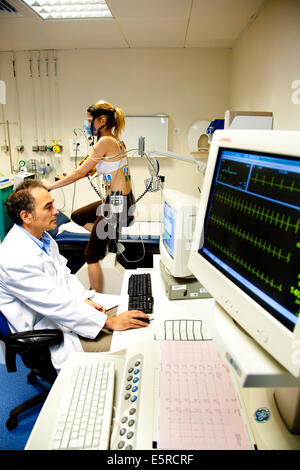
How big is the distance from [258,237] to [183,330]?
0.52 m

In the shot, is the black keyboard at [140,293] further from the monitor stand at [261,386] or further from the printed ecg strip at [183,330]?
the monitor stand at [261,386]

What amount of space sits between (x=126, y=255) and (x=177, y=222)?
1634mm

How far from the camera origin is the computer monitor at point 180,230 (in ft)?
3.67

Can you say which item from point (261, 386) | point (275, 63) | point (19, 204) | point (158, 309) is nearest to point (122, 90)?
point (275, 63)

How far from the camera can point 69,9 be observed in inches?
101

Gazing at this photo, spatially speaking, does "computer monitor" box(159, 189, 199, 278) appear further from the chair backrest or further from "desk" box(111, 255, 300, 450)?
the chair backrest

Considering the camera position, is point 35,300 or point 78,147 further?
point 78,147

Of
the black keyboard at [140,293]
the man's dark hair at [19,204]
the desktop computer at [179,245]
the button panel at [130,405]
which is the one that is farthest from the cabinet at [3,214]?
the button panel at [130,405]

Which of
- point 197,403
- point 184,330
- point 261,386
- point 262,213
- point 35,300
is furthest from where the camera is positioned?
point 35,300

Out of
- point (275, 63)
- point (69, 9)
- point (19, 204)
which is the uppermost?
point (69, 9)

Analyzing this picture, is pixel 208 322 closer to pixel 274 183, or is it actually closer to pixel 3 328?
pixel 274 183

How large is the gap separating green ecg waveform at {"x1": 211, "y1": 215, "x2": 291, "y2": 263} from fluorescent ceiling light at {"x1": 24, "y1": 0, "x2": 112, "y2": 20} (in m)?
2.50

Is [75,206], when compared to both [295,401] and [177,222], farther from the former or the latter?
[295,401]

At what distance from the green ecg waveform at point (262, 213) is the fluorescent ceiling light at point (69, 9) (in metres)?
2.48
